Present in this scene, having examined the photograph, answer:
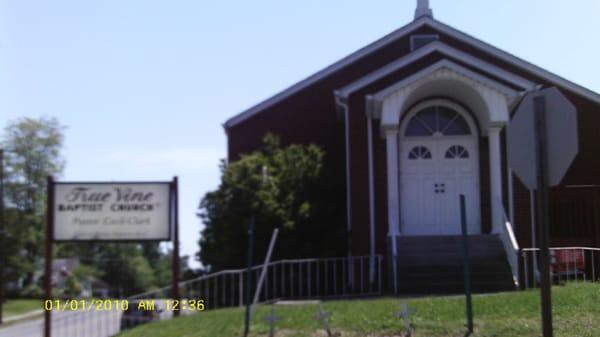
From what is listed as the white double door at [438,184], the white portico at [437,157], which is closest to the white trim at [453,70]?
the white portico at [437,157]

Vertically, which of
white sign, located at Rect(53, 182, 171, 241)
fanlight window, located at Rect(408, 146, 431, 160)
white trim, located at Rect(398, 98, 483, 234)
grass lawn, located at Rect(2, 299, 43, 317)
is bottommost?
grass lawn, located at Rect(2, 299, 43, 317)

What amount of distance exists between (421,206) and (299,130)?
19.6 ft

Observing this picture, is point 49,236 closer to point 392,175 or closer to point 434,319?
point 434,319

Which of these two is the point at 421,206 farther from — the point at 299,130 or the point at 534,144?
the point at 534,144

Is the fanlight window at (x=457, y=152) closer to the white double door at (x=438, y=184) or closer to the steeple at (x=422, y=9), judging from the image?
the white double door at (x=438, y=184)

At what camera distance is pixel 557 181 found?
627cm

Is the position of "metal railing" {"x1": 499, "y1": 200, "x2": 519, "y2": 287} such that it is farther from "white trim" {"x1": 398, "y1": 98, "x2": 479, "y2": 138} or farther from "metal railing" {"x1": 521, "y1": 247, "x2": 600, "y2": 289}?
"white trim" {"x1": 398, "y1": 98, "x2": 479, "y2": 138}

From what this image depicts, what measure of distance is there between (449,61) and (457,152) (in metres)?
2.21

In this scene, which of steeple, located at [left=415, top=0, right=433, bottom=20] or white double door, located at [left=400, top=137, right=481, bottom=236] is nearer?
white double door, located at [left=400, top=137, right=481, bottom=236]

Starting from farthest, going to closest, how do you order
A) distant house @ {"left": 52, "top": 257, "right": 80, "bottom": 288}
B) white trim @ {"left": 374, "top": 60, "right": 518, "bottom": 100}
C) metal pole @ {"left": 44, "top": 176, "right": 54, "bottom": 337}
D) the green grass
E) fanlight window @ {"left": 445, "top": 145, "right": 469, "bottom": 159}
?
distant house @ {"left": 52, "top": 257, "right": 80, "bottom": 288}, fanlight window @ {"left": 445, "top": 145, "right": 469, "bottom": 159}, white trim @ {"left": 374, "top": 60, "right": 518, "bottom": 100}, metal pole @ {"left": 44, "top": 176, "right": 54, "bottom": 337}, the green grass

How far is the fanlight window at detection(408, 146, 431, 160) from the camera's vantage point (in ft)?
54.8

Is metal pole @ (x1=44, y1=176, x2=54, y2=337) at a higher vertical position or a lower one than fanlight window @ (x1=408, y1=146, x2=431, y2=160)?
lower

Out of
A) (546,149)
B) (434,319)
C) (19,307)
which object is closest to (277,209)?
(434,319)

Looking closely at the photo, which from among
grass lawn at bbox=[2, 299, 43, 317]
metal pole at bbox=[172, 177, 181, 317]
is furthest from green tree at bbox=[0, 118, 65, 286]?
metal pole at bbox=[172, 177, 181, 317]
